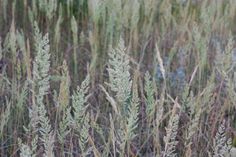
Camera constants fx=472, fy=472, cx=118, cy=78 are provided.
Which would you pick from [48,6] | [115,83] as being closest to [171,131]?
[115,83]

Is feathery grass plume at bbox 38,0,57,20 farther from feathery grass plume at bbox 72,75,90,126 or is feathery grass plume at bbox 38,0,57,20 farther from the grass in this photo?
feathery grass plume at bbox 72,75,90,126

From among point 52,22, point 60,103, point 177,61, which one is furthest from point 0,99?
point 177,61

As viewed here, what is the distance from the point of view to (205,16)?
1727 millimetres

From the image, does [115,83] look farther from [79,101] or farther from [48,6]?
[48,6]

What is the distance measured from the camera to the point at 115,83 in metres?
1.07

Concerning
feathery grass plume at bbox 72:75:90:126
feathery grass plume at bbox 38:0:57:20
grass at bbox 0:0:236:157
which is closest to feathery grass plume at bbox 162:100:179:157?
grass at bbox 0:0:236:157

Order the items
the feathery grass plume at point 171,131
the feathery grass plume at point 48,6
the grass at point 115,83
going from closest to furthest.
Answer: the feathery grass plume at point 171,131 < the grass at point 115,83 < the feathery grass plume at point 48,6

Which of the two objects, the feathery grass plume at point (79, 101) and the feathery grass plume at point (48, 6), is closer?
the feathery grass plume at point (79, 101)

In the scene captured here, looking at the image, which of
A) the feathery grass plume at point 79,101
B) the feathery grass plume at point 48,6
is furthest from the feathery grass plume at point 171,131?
the feathery grass plume at point 48,6

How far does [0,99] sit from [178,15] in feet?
3.39

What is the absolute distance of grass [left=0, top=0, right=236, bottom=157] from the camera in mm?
1069

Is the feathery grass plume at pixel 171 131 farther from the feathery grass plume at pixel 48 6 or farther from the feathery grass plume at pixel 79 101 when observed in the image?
the feathery grass plume at pixel 48 6

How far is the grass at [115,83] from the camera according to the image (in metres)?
1.07

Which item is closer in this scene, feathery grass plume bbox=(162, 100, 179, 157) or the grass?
feathery grass plume bbox=(162, 100, 179, 157)
